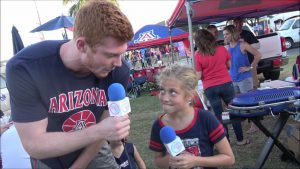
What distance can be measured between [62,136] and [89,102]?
1.26 ft

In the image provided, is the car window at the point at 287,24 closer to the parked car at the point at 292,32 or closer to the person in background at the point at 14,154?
the parked car at the point at 292,32

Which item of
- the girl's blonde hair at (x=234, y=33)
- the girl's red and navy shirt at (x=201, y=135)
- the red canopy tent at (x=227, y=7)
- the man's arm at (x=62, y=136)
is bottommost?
the girl's red and navy shirt at (x=201, y=135)

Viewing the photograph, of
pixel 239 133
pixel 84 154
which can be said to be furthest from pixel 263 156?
pixel 84 154

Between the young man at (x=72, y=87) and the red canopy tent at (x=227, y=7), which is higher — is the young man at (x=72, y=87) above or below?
below

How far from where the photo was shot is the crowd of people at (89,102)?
67.0 inches

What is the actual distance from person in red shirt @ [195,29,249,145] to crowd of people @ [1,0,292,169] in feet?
8.76

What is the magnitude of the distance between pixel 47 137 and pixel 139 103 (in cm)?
922

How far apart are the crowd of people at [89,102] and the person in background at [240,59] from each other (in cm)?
351

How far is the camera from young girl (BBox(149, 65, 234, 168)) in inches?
92.6

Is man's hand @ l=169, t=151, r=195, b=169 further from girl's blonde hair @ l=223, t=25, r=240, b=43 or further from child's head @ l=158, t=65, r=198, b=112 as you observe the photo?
girl's blonde hair @ l=223, t=25, r=240, b=43

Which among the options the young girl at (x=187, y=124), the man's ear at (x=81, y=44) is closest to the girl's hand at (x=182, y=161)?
the young girl at (x=187, y=124)

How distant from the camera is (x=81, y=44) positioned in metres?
1.77

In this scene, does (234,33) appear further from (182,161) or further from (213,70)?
(182,161)

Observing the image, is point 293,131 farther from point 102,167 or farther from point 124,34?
point 124,34
